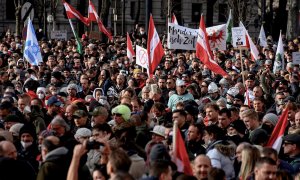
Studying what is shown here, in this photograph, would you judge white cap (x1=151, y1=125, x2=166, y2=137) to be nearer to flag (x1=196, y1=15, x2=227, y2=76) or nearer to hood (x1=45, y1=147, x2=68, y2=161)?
hood (x1=45, y1=147, x2=68, y2=161)

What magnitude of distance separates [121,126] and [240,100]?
5035 millimetres

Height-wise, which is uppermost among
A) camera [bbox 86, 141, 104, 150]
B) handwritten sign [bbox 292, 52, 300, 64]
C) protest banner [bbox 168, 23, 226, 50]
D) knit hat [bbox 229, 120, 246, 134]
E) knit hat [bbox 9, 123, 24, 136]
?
protest banner [bbox 168, 23, 226, 50]

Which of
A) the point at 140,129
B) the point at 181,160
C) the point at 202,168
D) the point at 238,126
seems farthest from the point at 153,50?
the point at 202,168

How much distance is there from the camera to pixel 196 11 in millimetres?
67750

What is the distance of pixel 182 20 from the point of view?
6331 cm

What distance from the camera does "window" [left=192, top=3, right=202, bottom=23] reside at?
67438 mm

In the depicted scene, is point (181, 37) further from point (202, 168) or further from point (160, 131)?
point (202, 168)

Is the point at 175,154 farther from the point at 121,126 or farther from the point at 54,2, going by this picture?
the point at 54,2

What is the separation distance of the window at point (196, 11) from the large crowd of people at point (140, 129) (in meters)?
46.1

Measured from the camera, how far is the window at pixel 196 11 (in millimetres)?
67438

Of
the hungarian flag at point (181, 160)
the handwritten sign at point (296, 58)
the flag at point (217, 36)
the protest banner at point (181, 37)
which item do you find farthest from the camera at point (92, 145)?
the handwritten sign at point (296, 58)

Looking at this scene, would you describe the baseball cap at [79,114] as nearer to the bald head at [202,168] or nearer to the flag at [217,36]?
the bald head at [202,168]

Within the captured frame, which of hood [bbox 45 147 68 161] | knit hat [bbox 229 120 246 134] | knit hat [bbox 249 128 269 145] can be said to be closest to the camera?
hood [bbox 45 147 68 161]

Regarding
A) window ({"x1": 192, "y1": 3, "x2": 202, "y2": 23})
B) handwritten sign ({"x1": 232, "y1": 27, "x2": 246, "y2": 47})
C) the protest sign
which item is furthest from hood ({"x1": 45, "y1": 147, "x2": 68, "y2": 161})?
window ({"x1": 192, "y1": 3, "x2": 202, "y2": 23})
